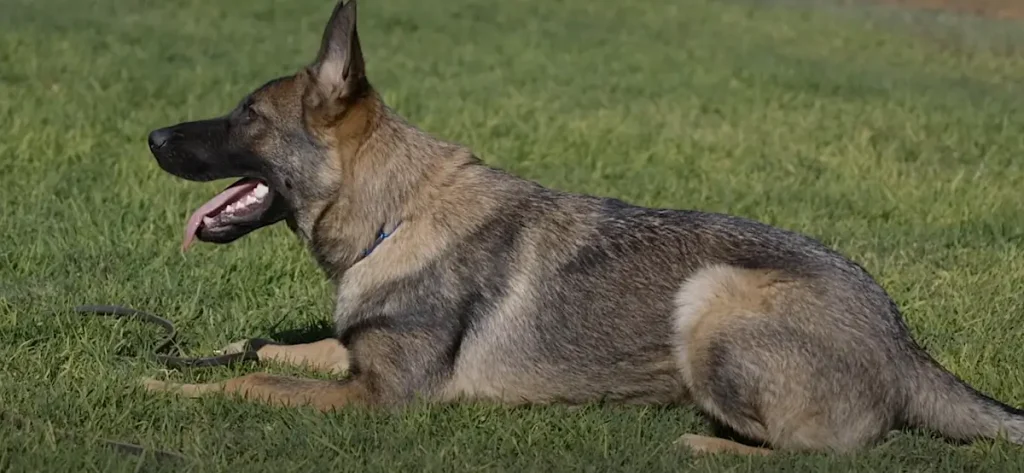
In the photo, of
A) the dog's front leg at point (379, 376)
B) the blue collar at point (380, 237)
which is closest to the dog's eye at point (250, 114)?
the blue collar at point (380, 237)

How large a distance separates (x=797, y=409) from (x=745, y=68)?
1124 cm

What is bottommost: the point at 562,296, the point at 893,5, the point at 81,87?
the point at 893,5

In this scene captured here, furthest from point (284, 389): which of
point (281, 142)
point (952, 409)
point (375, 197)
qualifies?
point (952, 409)

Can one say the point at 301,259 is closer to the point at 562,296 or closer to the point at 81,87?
the point at 562,296

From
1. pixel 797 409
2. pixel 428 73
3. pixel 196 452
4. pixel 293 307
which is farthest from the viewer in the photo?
pixel 428 73

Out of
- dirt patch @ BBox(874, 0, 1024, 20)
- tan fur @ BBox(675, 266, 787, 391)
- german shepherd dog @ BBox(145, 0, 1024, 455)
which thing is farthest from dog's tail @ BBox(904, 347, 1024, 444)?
dirt patch @ BBox(874, 0, 1024, 20)

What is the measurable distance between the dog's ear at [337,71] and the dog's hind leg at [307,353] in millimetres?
1149

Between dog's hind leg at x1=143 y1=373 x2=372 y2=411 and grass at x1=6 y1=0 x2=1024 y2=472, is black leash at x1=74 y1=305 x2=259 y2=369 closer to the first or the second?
grass at x1=6 y1=0 x2=1024 y2=472

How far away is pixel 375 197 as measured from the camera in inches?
214

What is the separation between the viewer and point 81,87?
12133 millimetres

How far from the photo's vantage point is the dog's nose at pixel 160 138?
546 cm

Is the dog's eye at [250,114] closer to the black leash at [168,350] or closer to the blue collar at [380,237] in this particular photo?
the blue collar at [380,237]

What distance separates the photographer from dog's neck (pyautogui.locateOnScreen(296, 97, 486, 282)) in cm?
543

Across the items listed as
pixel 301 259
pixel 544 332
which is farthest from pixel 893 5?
pixel 544 332
